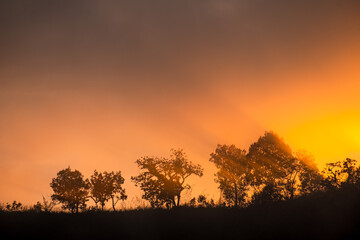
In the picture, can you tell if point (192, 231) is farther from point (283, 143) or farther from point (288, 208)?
point (283, 143)

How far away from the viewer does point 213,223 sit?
73.8 feet

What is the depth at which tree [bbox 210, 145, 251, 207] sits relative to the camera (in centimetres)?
5516

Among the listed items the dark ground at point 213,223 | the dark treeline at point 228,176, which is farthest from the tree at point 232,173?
the dark ground at point 213,223

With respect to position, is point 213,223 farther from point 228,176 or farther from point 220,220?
point 228,176

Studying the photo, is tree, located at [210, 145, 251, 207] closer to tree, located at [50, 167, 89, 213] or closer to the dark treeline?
the dark treeline

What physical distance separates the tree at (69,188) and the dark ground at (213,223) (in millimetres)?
35600

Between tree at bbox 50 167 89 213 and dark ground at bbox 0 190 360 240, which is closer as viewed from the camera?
dark ground at bbox 0 190 360 240

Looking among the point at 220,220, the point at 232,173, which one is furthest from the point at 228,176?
the point at 220,220

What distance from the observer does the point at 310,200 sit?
2378 cm

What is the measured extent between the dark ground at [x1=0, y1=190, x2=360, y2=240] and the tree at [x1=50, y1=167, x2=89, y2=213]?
117ft

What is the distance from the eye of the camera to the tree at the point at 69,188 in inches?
2392

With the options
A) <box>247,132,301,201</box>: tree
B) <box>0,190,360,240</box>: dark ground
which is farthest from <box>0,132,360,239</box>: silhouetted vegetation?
<box>247,132,301,201</box>: tree

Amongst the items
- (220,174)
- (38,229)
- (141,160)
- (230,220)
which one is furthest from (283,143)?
(38,229)

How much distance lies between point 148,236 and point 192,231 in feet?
11.1
